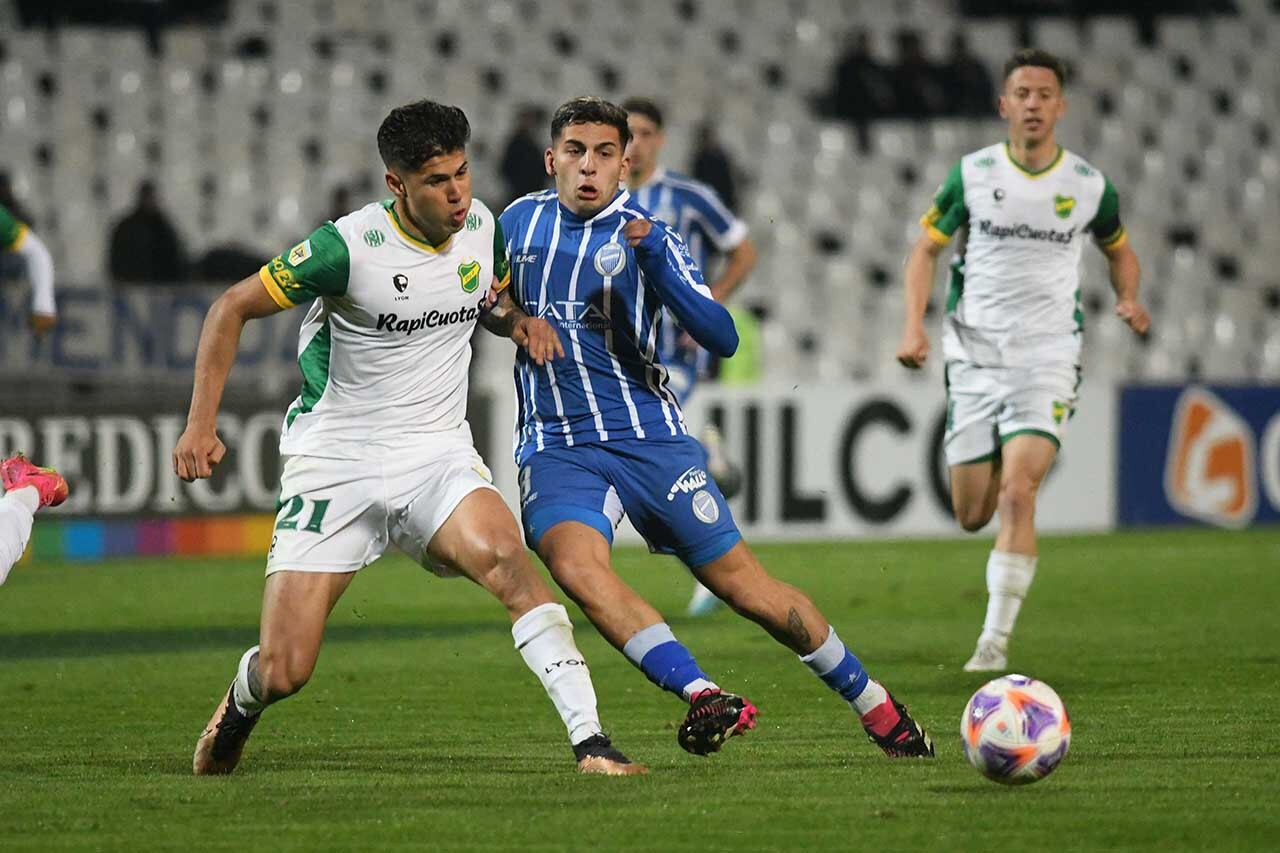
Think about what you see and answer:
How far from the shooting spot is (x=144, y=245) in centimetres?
1538

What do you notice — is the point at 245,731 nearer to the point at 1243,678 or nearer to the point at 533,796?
the point at 533,796

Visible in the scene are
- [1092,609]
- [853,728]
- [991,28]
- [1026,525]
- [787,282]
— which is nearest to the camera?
[853,728]

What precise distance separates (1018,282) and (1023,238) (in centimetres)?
18

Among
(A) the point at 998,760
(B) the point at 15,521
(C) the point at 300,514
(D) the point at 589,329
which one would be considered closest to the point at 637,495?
(D) the point at 589,329

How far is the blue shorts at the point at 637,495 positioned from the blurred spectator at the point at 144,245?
9982 millimetres

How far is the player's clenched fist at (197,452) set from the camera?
539 centimetres

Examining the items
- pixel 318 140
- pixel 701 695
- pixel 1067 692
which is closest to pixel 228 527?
pixel 318 140

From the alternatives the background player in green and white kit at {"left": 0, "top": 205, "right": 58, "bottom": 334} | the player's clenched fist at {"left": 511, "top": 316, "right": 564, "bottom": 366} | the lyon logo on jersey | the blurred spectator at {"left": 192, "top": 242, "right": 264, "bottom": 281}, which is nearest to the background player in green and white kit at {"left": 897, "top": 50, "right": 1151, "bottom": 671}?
the player's clenched fist at {"left": 511, "top": 316, "right": 564, "bottom": 366}

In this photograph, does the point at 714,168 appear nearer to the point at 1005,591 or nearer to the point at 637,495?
the point at 1005,591

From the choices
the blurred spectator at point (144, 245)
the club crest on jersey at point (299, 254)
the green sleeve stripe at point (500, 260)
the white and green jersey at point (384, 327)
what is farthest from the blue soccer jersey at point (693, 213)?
the blurred spectator at point (144, 245)

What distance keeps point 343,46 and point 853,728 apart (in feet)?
42.7

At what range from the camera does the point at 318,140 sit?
17.8 meters

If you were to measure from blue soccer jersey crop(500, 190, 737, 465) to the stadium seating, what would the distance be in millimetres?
10979

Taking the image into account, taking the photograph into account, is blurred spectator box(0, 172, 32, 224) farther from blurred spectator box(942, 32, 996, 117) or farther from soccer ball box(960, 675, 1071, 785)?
soccer ball box(960, 675, 1071, 785)
